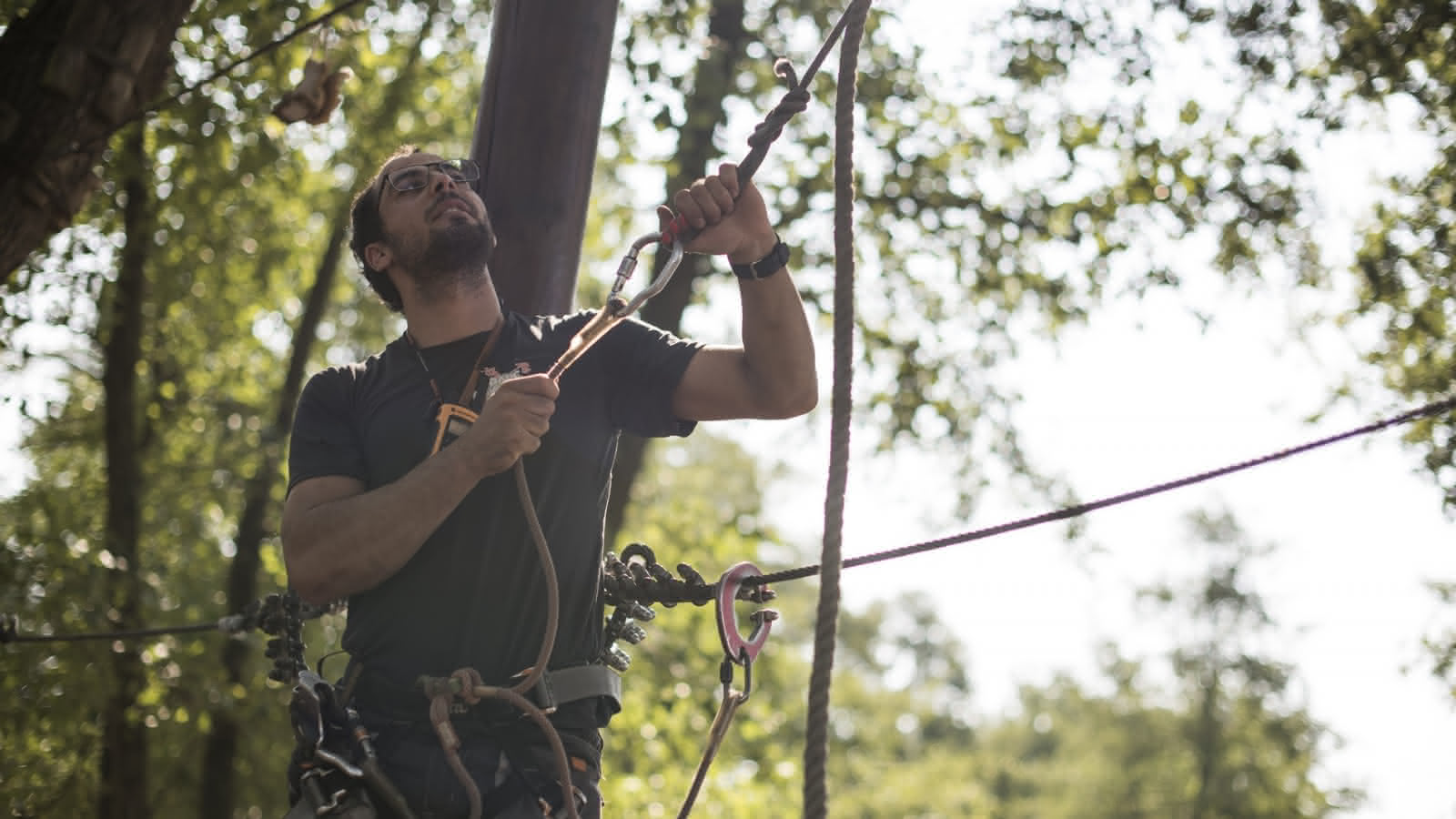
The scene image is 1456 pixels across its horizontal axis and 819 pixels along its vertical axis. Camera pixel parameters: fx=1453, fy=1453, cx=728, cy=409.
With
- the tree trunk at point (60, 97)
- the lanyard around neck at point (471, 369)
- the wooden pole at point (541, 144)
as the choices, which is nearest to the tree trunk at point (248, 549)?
the tree trunk at point (60, 97)

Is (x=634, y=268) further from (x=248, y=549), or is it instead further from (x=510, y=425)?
(x=248, y=549)

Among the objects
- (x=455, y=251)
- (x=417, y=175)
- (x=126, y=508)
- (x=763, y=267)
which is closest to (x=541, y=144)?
(x=417, y=175)

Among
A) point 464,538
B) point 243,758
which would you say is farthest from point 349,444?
point 243,758

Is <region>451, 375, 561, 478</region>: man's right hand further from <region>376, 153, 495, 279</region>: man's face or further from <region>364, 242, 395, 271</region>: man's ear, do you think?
<region>364, 242, 395, 271</region>: man's ear

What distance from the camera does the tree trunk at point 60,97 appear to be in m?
3.57

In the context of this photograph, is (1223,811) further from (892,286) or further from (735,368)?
(735,368)

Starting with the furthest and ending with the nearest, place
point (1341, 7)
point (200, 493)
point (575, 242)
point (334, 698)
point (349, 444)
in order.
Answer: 1. point (200, 493)
2. point (1341, 7)
3. point (575, 242)
4. point (349, 444)
5. point (334, 698)

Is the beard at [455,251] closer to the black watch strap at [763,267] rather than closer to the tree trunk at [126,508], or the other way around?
the black watch strap at [763,267]

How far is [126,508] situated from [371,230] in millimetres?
7435

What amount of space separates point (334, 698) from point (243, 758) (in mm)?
8984

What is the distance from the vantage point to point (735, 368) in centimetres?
267

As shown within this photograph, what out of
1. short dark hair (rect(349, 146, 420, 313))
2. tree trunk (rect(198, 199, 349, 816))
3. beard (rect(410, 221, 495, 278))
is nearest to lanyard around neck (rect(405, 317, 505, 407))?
beard (rect(410, 221, 495, 278))

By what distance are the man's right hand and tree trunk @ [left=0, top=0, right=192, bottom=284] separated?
6.23ft

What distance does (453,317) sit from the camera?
2.76 metres
